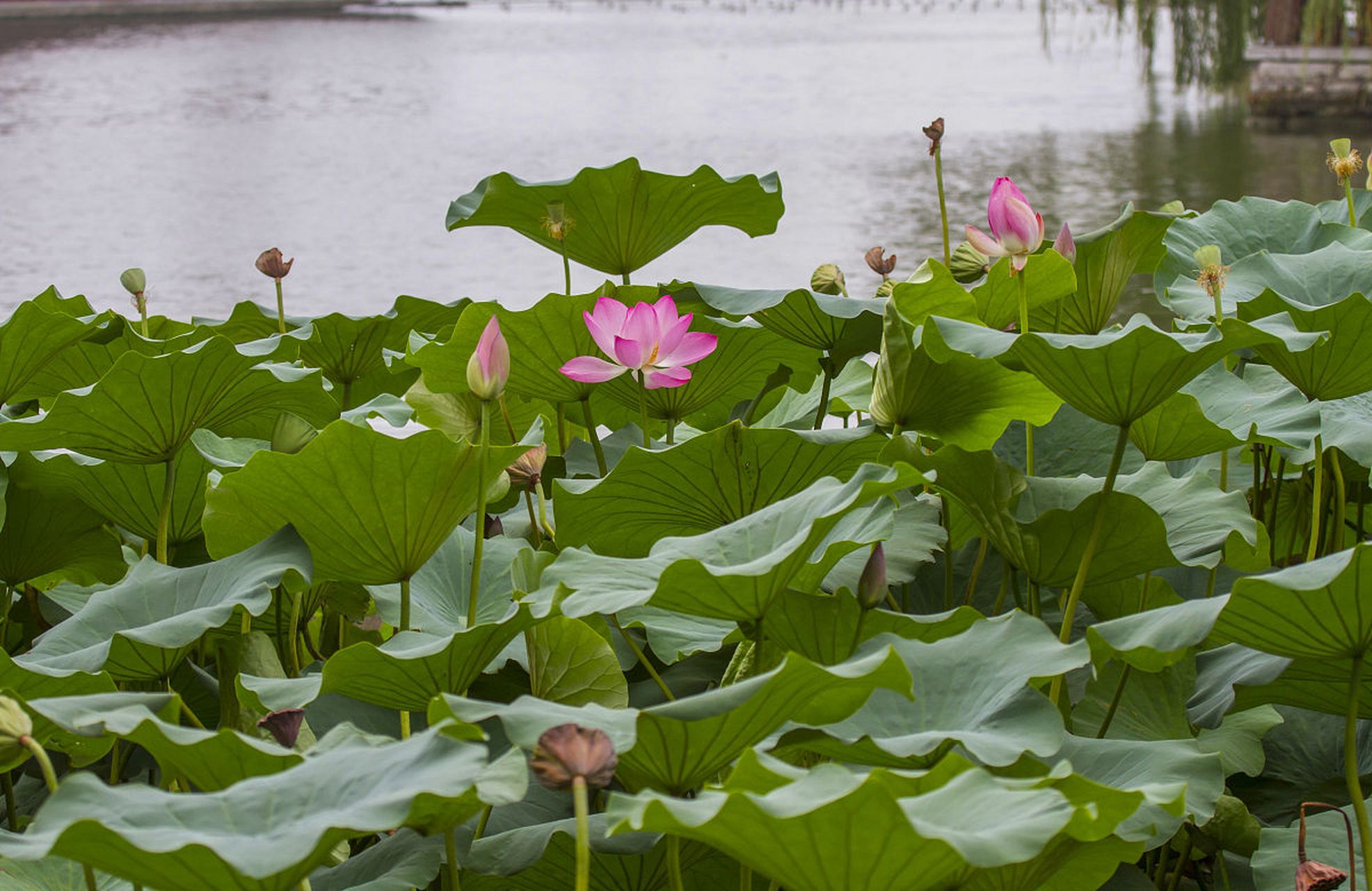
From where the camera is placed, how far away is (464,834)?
1.58 ft

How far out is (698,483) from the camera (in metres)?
0.61

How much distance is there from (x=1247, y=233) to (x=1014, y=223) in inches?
13.3

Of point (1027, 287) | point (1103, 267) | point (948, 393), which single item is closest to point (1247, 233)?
point (1103, 267)

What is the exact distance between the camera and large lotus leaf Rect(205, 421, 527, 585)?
21.1 inches

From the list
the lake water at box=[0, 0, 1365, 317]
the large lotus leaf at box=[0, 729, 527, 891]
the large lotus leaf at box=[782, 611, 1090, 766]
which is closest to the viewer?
the large lotus leaf at box=[0, 729, 527, 891]

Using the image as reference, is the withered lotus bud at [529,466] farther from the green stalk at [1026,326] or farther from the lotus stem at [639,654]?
the green stalk at [1026,326]

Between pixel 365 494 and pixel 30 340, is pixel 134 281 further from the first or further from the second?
pixel 365 494

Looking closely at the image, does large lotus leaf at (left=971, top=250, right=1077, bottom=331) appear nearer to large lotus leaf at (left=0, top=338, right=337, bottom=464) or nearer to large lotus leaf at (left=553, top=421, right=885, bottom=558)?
large lotus leaf at (left=553, top=421, right=885, bottom=558)

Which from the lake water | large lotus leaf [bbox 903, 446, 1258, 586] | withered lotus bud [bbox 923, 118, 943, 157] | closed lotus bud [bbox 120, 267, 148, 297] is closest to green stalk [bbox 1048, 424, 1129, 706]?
large lotus leaf [bbox 903, 446, 1258, 586]

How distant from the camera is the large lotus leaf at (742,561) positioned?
1.49ft

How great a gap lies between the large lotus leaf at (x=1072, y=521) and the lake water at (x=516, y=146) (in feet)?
3.36

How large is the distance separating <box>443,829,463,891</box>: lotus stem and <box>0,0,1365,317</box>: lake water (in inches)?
47.5

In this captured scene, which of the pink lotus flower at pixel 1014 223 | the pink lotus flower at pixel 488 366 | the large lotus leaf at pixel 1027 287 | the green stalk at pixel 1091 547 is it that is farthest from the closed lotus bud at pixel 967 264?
the pink lotus flower at pixel 488 366

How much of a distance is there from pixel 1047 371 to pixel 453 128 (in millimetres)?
7996
